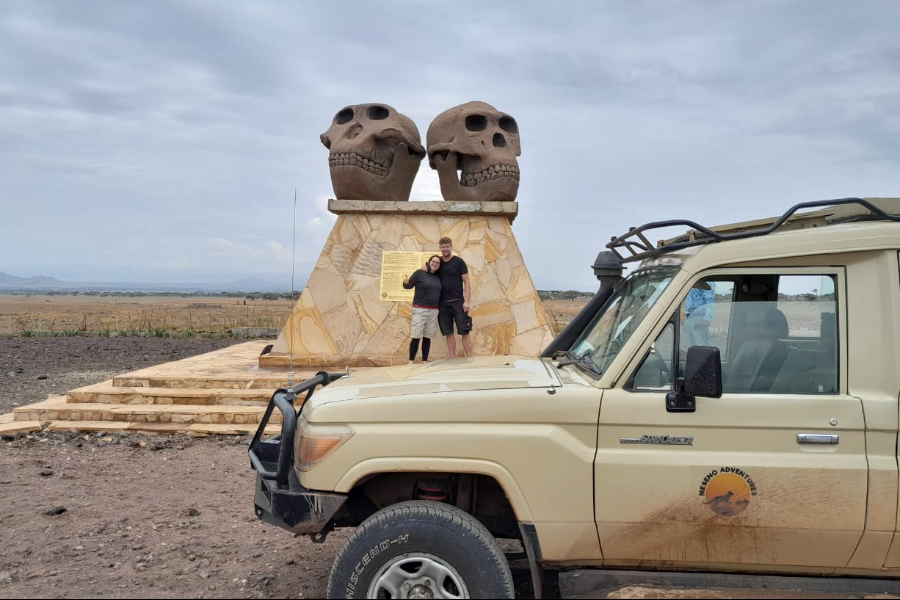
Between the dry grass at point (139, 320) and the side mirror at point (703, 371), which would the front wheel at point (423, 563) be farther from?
the dry grass at point (139, 320)

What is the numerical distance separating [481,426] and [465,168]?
8.96 metres

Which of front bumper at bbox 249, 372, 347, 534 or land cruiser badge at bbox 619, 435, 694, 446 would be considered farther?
front bumper at bbox 249, 372, 347, 534

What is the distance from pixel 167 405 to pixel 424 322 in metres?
3.55

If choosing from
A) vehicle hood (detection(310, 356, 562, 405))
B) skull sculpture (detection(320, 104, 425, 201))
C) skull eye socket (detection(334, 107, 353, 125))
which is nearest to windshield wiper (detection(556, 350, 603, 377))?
vehicle hood (detection(310, 356, 562, 405))

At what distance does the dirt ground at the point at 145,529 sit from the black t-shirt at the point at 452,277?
11.2ft

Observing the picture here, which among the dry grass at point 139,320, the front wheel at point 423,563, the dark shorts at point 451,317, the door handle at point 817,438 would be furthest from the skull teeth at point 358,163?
the dry grass at point 139,320

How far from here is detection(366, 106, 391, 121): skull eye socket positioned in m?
11.6

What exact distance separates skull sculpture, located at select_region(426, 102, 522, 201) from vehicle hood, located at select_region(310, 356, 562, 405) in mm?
7594

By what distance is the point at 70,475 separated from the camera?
6.66m

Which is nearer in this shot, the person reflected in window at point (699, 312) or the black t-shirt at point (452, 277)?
the person reflected in window at point (699, 312)

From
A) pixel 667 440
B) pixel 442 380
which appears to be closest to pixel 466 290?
pixel 442 380

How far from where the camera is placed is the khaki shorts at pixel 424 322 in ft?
31.3

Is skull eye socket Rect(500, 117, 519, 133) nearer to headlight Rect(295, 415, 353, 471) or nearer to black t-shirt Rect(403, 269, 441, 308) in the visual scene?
black t-shirt Rect(403, 269, 441, 308)

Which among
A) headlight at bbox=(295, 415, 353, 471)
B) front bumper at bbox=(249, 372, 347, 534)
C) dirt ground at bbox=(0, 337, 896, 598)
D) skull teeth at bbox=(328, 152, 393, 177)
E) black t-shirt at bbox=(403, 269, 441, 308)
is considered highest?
skull teeth at bbox=(328, 152, 393, 177)
